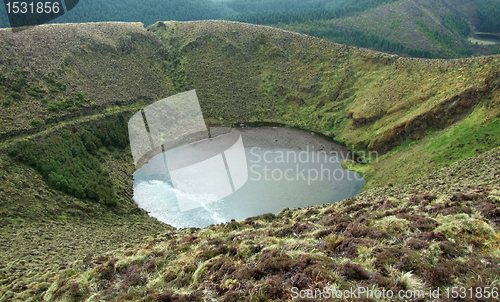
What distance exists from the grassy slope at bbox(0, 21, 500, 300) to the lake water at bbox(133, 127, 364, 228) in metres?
3.50

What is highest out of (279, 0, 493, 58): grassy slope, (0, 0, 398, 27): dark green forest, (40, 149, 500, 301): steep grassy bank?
(0, 0, 398, 27): dark green forest

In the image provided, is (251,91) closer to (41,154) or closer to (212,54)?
(212,54)

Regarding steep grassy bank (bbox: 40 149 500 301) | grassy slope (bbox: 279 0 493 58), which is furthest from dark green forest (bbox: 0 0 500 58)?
steep grassy bank (bbox: 40 149 500 301)

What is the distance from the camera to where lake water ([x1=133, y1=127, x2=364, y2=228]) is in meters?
40.7

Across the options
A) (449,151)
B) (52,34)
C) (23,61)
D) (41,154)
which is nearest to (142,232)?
(41,154)

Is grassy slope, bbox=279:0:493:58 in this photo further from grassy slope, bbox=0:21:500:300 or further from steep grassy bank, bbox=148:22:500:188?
grassy slope, bbox=0:21:500:300

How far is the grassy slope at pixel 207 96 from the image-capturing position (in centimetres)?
3338

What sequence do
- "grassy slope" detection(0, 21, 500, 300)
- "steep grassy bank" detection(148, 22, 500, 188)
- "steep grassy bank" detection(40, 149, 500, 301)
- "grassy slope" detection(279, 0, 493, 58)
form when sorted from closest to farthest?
"steep grassy bank" detection(40, 149, 500, 301), "grassy slope" detection(0, 21, 500, 300), "steep grassy bank" detection(148, 22, 500, 188), "grassy slope" detection(279, 0, 493, 58)

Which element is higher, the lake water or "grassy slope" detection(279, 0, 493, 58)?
"grassy slope" detection(279, 0, 493, 58)

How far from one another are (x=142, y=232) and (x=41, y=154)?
1950 centimetres

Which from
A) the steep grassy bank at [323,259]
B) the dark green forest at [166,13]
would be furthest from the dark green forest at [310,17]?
the steep grassy bank at [323,259]

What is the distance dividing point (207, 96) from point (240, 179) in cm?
3173

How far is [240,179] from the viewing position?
153 ft

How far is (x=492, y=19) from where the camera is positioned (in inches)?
6654
